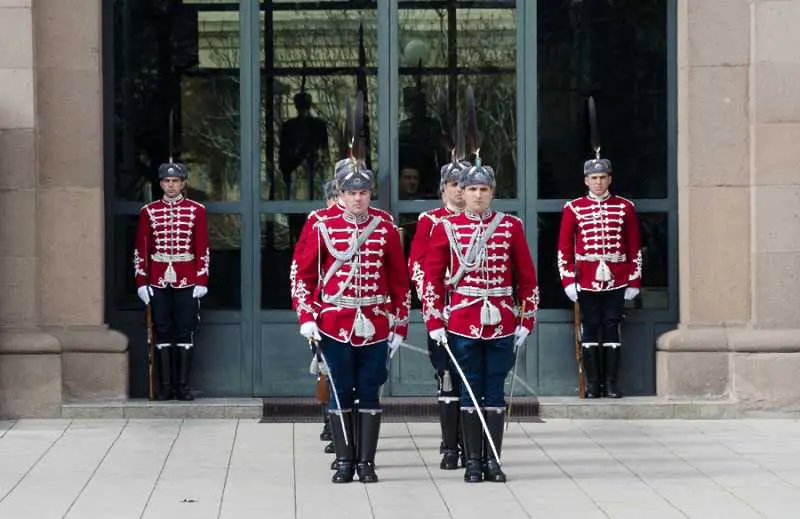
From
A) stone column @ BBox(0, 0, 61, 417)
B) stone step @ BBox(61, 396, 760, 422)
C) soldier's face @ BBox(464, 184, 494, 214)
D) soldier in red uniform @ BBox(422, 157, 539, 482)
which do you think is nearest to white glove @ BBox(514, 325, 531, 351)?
soldier in red uniform @ BBox(422, 157, 539, 482)

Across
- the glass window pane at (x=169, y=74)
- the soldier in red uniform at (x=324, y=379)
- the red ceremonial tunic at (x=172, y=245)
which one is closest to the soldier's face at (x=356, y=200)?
the soldier in red uniform at (x=324, y=379)

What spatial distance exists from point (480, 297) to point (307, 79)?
15.0ft

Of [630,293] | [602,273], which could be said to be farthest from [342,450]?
[630,293]

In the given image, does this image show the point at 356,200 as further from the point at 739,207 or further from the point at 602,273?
the point at 739,207

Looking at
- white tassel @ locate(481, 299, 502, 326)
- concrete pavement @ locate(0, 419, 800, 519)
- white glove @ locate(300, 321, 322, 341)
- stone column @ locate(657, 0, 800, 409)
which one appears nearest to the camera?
concrete pavement @ locate(0, 419, 800, 519)

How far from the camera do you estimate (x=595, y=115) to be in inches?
629

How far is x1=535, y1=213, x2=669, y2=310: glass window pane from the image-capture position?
16.1m

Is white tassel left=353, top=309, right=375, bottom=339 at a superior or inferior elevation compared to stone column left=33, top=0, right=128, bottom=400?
inferior

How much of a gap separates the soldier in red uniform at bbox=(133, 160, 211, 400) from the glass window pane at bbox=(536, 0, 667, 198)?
2994 millimetres

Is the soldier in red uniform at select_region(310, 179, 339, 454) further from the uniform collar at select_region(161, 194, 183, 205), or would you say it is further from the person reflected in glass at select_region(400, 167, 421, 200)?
the uniform collar at select_region(161, 194, 183, 205)

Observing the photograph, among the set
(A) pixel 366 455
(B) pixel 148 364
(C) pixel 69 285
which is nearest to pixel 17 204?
(C) pixel 69 285

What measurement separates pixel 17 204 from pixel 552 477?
17.8 feet

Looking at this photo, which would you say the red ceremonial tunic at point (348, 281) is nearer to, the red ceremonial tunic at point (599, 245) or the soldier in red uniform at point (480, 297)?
the soldier in red uniform at point (480, 297)

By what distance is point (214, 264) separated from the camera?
16.1 meters
